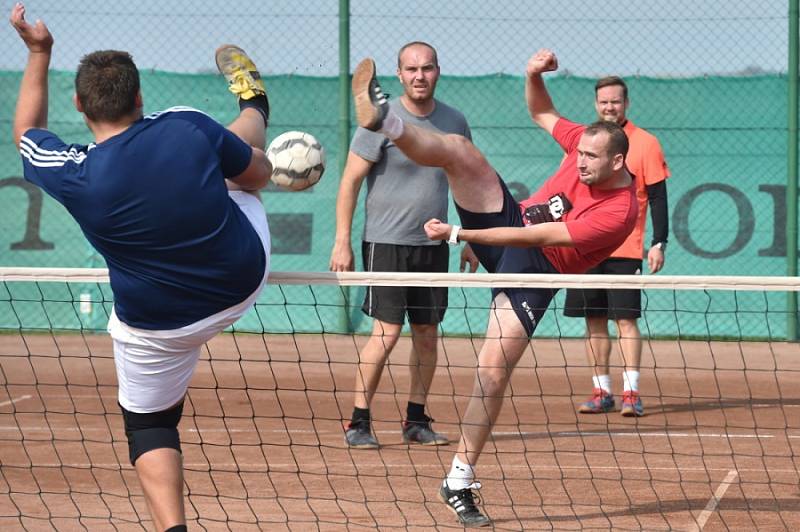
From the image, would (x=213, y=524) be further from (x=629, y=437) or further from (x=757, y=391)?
(x=757, y=391)

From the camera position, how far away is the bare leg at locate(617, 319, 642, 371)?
28.3 ft

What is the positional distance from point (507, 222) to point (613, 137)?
0.63 meters

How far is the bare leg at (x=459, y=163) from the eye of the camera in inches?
232

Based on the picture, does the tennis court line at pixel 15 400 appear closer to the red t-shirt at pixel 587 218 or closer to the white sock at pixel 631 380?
the white sock at pixel 631 380

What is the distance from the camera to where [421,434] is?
7.52 m

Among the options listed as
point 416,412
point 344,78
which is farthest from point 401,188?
point 344,78

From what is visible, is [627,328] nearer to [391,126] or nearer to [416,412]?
[416,412]

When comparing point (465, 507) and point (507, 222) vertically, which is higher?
point (507, 222)

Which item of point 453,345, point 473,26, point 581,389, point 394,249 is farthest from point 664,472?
point 473,26

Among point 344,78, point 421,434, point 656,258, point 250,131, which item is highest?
point 250,131

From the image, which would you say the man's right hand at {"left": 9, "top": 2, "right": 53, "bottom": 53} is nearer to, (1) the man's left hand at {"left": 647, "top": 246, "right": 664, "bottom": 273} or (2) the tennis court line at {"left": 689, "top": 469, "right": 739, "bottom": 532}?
(2) the tennis court line at {"left": 689, "top": 469, "right": 739, "bottom": 532}

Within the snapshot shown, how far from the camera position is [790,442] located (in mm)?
7820

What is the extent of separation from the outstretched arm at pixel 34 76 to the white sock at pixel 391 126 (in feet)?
5.08

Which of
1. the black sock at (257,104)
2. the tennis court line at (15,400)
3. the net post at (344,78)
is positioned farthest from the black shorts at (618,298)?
the net post at (344,78)
